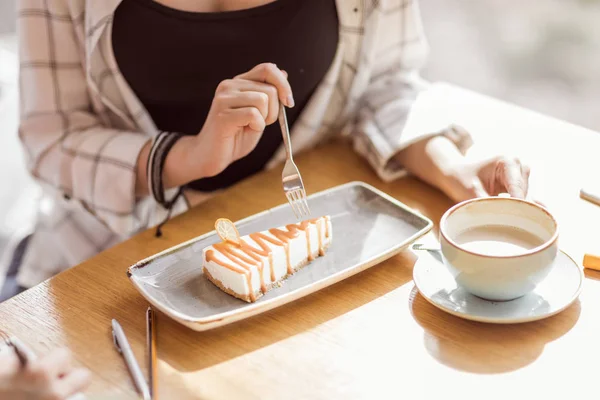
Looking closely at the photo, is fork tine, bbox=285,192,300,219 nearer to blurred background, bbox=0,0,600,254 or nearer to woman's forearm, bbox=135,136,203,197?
woman's forearm, bbox=135,136,203,197

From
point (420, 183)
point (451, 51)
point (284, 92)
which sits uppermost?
point (284, 92)

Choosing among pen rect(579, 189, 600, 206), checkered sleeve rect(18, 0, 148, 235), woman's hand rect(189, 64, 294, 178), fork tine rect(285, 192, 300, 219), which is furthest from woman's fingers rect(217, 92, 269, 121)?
pen rect(579, 189, 600, 206)

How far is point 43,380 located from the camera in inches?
25.8

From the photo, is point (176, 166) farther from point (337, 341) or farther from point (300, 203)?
point (337, 341)

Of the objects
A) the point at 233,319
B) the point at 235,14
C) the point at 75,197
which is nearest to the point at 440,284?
the point at 233,319

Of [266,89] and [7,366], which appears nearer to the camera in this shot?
[7,366]

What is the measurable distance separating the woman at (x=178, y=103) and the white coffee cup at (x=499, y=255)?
15 centimetres

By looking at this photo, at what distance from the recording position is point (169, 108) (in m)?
1.18

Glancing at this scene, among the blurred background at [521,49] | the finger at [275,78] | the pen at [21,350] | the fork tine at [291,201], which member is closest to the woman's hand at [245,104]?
the finger at [275,78]

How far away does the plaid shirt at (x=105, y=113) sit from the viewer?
3.63ft

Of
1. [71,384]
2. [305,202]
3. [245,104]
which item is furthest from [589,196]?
[71,384]

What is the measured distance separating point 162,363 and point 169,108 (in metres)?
0.56

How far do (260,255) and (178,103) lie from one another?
0.43m

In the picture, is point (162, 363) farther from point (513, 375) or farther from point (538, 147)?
point (538, 147)
